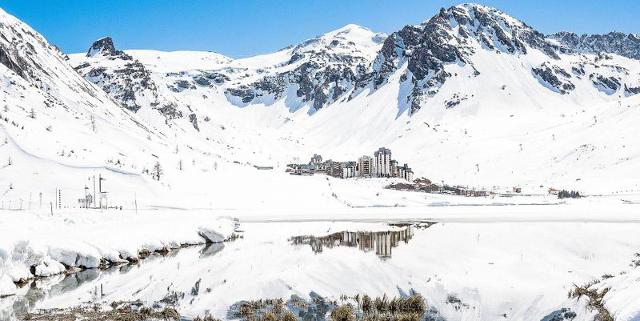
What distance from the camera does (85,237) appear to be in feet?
202

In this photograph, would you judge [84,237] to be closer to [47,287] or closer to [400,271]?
[47,287]

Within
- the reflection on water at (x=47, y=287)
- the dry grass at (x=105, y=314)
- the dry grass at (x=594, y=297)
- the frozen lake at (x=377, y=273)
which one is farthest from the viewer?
the frozen lake at (x=377, y=273)

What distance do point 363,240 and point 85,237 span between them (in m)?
31.8

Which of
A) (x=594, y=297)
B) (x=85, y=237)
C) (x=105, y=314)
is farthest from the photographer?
(x=85, y=237)

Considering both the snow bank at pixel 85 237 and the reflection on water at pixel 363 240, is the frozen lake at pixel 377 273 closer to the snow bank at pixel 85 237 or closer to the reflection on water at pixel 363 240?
the reflection on water at pixel 363 240

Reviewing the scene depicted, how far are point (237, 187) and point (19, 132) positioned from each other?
47.4 meters

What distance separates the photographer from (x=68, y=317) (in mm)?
35812

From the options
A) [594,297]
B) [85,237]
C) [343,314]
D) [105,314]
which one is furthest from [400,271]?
[85,237]

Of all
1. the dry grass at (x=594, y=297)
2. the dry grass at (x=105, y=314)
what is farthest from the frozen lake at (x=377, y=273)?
the dry grass at (x=105, y=314)

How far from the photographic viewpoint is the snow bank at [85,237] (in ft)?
162

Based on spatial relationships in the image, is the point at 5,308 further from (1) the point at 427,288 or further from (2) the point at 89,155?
(2) the point at 89,155

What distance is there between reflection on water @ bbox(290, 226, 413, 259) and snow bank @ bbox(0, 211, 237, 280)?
40.0 ft

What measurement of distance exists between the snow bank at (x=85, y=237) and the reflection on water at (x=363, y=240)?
1220 centimetres

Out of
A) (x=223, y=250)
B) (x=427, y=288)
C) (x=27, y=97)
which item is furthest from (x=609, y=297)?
(x=27, y=97)
